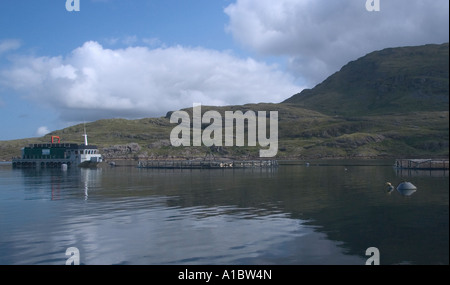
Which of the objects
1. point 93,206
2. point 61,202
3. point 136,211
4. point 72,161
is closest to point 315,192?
point 136,211

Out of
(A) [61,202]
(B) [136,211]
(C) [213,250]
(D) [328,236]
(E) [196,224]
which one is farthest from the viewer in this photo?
(A) [61,202]

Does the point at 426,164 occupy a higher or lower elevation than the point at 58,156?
lower

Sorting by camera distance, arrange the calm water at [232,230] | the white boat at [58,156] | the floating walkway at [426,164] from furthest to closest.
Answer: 1. the white boat at [58,156]
2. the floating walkway at [426,164]
3. the calm water at [232,230]

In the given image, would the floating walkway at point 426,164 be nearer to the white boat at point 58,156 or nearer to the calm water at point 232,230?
the calm water at point 232,230

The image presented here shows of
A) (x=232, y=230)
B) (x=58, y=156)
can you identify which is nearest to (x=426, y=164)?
(x=232, y=230)

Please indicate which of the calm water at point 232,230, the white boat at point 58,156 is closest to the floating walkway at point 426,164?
the calm water at point 232,230

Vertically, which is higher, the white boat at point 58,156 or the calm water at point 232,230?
the white boat at point 58,156

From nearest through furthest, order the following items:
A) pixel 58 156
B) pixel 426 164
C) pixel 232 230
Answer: pixel 232 230, pixel 426 164, pixel 58 156

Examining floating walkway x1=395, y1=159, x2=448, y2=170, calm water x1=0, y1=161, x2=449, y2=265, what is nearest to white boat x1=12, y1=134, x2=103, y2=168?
calm water x1=0, y1=161, x2=449, y2=265

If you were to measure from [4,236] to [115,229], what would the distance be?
31.0 ft

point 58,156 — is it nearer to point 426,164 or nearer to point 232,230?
point 426,164
